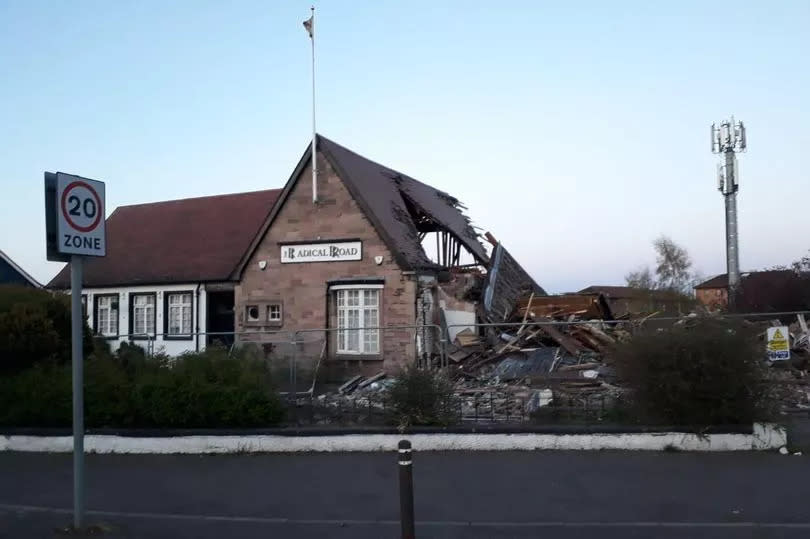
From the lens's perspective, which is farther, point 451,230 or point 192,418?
point 451,230

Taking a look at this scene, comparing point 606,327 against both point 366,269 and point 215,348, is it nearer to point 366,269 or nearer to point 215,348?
point 366,269

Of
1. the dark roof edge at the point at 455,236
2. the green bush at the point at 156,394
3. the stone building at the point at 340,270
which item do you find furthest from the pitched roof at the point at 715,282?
the green bush at the point at 156,394

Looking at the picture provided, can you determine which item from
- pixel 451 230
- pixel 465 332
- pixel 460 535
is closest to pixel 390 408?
pixel 460 535

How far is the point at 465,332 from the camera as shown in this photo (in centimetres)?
2277

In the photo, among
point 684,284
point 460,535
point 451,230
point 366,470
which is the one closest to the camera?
point 460,535

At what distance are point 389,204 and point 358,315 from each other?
4150 mm

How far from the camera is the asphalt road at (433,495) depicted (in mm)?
7973

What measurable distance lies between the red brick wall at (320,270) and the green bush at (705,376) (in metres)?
12.0

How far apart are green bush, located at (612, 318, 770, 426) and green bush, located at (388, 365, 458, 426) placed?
9.43ft

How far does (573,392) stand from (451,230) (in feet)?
50.2

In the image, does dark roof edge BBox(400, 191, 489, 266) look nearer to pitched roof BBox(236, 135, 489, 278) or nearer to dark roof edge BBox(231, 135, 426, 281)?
pitched roof BBox(236, 135, 489, 278)

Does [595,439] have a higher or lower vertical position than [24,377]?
lower

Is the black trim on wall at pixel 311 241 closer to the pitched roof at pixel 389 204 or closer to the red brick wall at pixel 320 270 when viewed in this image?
the red brick wall at pixel 320 270

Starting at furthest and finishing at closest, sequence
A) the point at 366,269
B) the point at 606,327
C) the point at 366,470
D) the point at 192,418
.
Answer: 1. the point at 366,269
2. the point at 606,327
3. the point at 192,418
4. the point at 366,470
